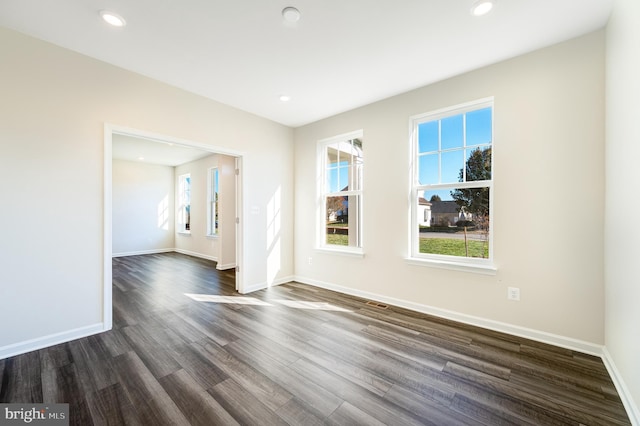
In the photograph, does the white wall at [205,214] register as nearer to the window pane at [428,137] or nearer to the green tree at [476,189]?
the window pane at [428,137]

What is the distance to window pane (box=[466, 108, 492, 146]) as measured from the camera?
2.88 metres

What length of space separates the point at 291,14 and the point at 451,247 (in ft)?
9.53

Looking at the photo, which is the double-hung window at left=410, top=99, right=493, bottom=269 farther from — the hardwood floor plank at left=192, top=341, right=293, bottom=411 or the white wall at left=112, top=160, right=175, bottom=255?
the white wall at left=112, top=160, right=175, bottom=255

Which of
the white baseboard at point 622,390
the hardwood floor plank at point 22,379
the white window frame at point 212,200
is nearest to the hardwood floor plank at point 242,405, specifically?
the hardwood floor plank at point 22,379

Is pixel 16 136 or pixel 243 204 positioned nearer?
pixel 16 136

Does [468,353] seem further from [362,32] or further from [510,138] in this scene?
[362,32]

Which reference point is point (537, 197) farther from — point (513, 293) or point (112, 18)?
point (112, 18)

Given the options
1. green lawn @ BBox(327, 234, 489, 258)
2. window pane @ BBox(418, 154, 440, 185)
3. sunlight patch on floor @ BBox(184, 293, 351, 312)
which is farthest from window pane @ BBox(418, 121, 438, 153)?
sunlight patch on floor @ BBox(184, 293, 351, 312)

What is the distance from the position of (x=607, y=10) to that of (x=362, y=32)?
6.19 feet

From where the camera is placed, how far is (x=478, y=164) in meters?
2.93

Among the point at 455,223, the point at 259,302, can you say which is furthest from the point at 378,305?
the point at 259,302

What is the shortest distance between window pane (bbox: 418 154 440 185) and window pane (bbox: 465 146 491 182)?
35 centimetres

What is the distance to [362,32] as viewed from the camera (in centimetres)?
227

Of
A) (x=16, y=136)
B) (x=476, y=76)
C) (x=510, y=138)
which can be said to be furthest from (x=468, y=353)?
(x=16, y=136)
